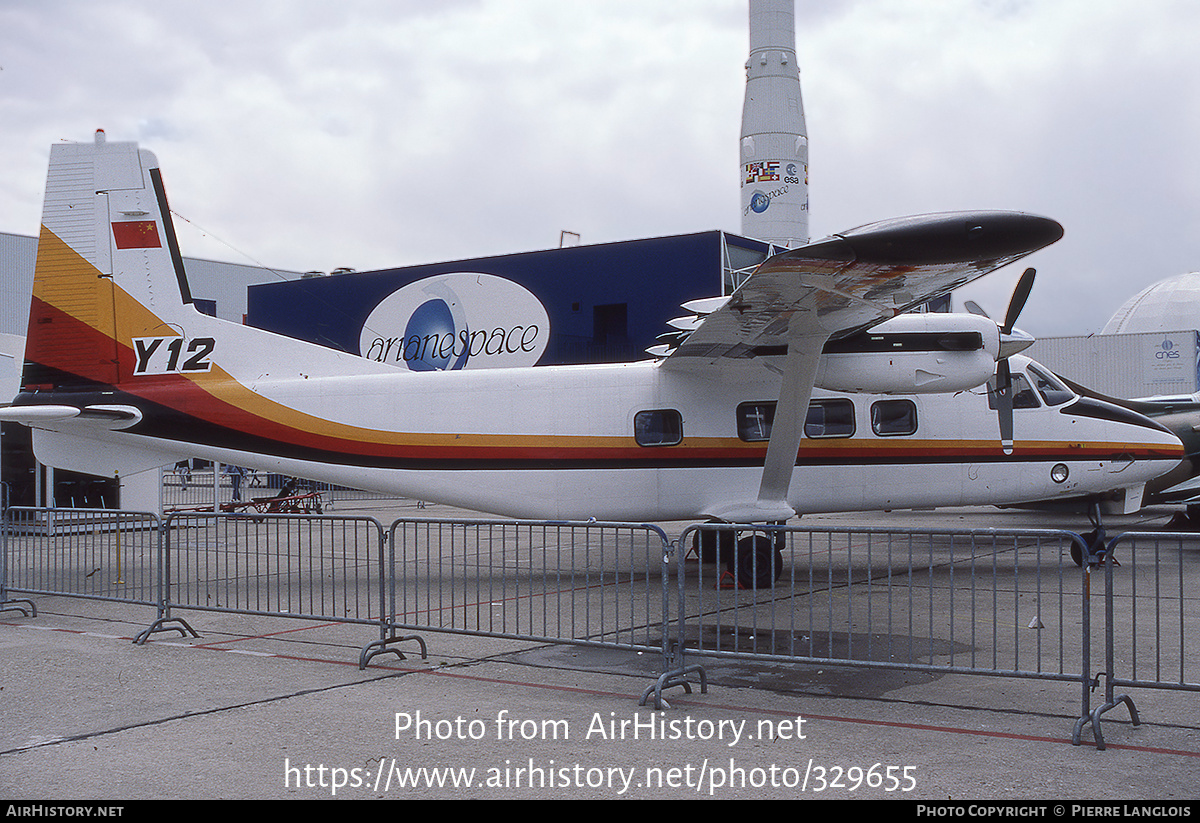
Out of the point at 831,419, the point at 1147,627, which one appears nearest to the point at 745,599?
the point at 831,419

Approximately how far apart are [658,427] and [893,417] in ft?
10.6

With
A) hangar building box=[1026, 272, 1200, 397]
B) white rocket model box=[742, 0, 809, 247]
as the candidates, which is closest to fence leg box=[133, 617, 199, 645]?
white rocket model box=[742, 0, 809, 247]

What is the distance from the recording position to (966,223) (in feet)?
23.3

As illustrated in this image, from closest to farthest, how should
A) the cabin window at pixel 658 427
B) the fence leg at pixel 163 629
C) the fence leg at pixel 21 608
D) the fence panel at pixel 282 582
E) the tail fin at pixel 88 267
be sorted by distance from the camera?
the fence leg at pixel 163 629 < the fence panel at pixel 282 582 < the fence leg at pixel 21 608 < the tail fin at pixel 88 267 < the cabin window at pixel 658 427

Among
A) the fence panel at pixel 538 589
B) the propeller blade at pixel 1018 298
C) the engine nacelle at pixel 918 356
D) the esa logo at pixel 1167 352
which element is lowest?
the fence panel at pixel 538 589

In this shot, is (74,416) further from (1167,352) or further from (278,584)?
(1167,352)

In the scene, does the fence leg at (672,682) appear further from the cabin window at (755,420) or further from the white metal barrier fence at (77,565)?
the cabin window at (755,420)

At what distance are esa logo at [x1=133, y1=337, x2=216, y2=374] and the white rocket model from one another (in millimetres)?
29097

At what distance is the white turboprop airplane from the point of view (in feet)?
39.4

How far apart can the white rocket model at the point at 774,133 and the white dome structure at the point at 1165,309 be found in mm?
15889

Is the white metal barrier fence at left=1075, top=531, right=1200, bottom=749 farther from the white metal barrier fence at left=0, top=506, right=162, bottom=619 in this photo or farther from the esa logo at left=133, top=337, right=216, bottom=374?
the esa logo at left=133, top=337, right=216, bottom=374

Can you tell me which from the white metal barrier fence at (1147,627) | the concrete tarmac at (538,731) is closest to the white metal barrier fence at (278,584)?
the concrete tarmac at (538,731)

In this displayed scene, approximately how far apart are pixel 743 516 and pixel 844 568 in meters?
2.53

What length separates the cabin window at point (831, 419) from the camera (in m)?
12.5
